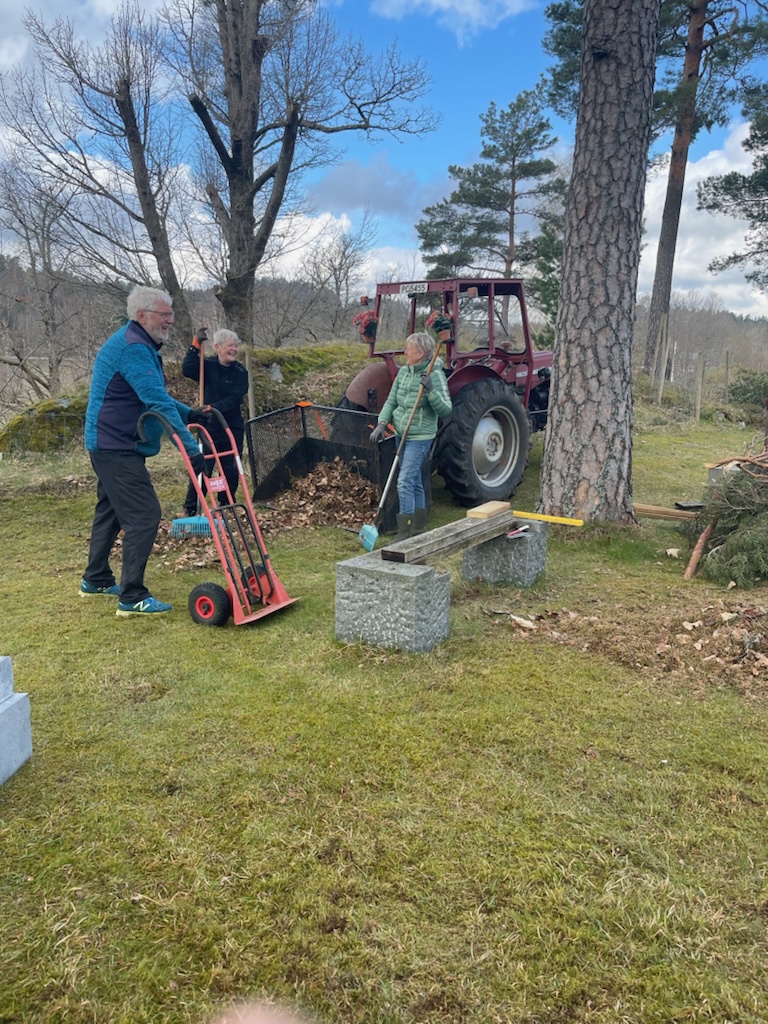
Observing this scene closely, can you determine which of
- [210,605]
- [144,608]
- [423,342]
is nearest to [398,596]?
[210,605]

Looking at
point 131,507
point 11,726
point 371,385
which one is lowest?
point 11,726

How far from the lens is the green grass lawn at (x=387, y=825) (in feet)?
5.53

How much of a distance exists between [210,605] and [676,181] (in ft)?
58.1

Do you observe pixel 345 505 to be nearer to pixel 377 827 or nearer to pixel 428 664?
pixel 428 664

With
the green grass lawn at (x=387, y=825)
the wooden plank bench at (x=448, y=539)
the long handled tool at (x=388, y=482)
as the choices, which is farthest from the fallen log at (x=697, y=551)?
the long handled tool at (x=388, y=482)

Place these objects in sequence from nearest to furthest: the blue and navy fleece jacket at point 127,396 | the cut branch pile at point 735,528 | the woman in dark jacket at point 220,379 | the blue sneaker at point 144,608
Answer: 1. the blue and navy fleece jacket at point 127,396
2. the blue sneaker at point 144,608
3. the cut branch pile at point 735,528
4. the woman in dark jacket at point 220,379

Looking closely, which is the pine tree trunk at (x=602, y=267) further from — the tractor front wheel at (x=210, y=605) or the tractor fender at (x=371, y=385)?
the tractor front wheel at (x=210, y=605)

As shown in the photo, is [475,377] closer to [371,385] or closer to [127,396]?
[371,385]

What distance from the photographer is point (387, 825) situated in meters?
2.24

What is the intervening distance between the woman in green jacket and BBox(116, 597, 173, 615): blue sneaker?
201cm

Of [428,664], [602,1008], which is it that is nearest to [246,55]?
[428,664]

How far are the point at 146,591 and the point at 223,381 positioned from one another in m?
2.40

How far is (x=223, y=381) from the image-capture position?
5.96 m

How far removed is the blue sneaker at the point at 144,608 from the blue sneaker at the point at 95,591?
0.35m
